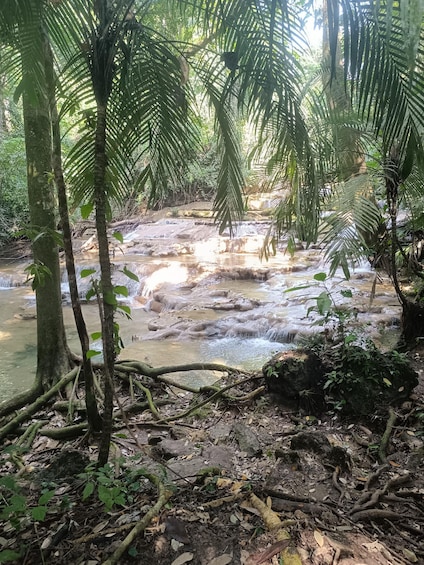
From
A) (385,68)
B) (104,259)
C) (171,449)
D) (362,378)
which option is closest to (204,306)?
(362,378)

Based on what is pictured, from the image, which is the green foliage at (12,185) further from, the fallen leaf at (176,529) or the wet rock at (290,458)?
the fallen leaf at (176,529)

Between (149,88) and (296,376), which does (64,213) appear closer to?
(149,88)

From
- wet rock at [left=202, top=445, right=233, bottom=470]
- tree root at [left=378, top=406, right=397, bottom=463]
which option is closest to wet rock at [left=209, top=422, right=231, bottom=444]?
wet rock at [left=202, top=445, right=233, bottom=470]

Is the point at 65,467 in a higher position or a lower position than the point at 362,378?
lower

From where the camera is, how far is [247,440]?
3008mm

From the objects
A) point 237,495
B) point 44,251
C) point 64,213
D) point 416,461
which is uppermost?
point 64,213

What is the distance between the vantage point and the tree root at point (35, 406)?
3.37 m

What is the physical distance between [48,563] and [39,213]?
2.75 metres

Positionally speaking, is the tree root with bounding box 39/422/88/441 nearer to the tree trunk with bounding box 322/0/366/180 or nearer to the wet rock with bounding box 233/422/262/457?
the wet rock with bounding box 233/422/262/457

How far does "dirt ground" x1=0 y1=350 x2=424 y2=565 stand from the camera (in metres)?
1.84

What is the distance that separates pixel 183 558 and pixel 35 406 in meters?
2.34

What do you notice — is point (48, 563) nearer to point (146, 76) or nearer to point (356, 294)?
point (146, 76)

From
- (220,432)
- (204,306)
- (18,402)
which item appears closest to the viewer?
(220,432)

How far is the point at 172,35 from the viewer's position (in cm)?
297
